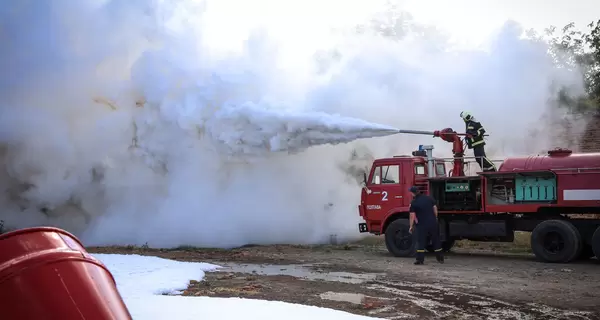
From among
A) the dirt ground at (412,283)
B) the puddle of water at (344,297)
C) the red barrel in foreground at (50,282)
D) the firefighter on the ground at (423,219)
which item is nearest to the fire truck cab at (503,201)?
the dirt ground at (412,283)

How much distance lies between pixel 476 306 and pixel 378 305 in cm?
131

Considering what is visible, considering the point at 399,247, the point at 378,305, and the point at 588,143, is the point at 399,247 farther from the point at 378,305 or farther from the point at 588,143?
the point at 588,143

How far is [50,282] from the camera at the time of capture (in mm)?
2250

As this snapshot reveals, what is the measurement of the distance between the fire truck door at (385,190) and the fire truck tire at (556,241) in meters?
3.11

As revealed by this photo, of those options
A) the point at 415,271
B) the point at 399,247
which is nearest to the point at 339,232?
the point at 399,247

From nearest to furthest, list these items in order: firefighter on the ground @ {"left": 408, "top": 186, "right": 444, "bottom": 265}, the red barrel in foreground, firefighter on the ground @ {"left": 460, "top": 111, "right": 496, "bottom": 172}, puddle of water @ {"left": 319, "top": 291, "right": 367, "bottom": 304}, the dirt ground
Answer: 1. the red barrel in foreground
2. the dirt ground
3. puddle of water @ {"left": 319, "top": 291, "right": 367, "bottom": 304}
4. firefighter on the ground @ {"left": 408, "top": 186, "right": 444, "bottom": 265}
5. firefighter on the ground @ {"left": 460, "top": 111, "right": 496, "bottom": 172}

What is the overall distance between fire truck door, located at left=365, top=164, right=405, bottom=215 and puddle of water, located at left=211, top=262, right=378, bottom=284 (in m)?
2.88

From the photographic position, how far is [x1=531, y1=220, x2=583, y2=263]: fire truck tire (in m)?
12.2

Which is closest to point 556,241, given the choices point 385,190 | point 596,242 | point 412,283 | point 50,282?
point 596,242

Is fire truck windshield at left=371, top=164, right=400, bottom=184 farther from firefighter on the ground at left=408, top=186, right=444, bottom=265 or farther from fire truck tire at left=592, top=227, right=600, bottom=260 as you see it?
fire truck tire at left=592, top=227, right=600, bottom=260

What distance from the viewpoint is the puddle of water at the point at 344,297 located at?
8.20 metres

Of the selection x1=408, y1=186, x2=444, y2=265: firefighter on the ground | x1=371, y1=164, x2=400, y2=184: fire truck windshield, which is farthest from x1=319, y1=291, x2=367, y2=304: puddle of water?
x1=371, y1=164, x2=400, y2=184: fire truck windshield

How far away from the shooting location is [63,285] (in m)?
2.27

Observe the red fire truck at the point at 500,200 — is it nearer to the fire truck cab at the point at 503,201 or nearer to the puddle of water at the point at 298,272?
the fire truck cab at the point at 503,201
